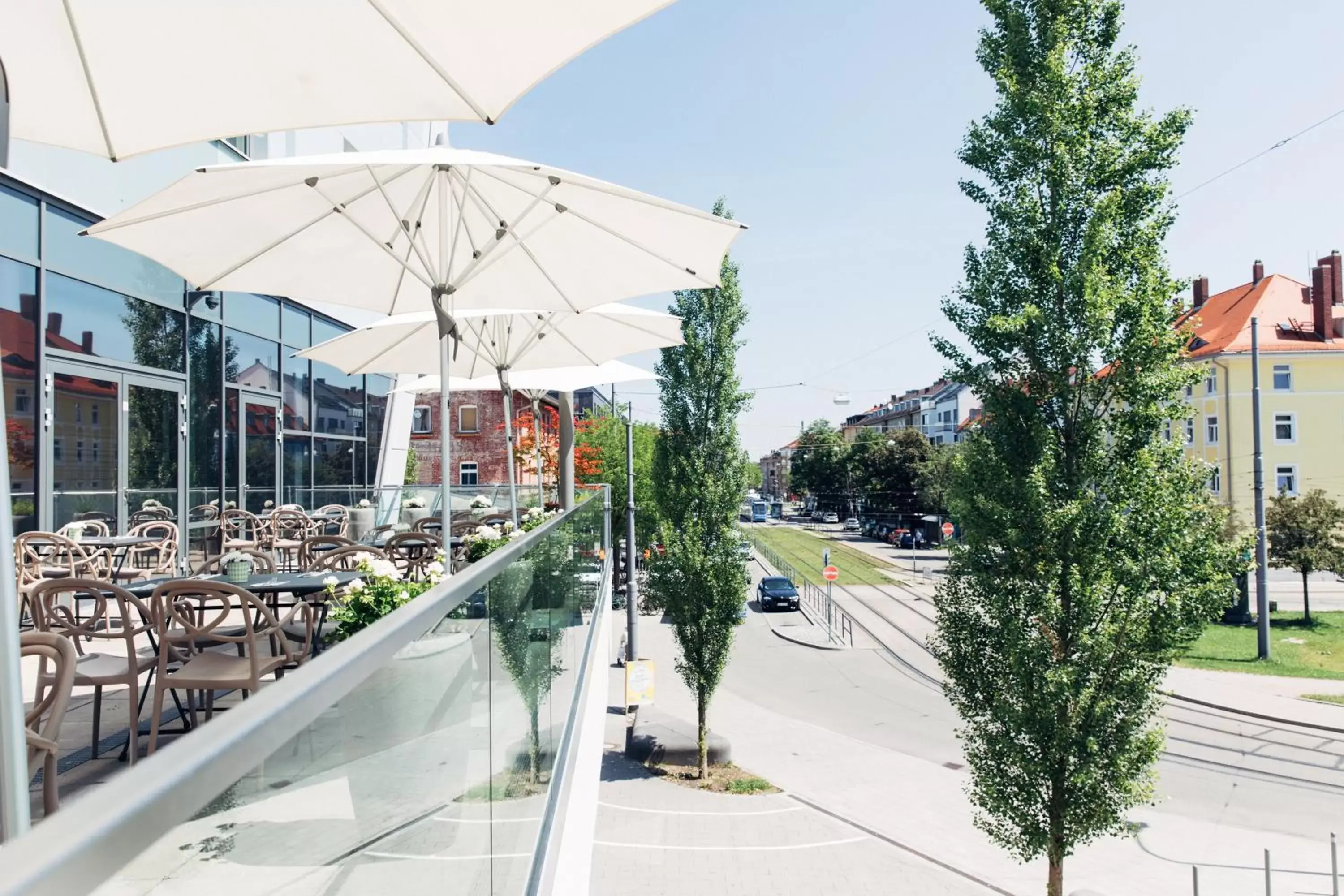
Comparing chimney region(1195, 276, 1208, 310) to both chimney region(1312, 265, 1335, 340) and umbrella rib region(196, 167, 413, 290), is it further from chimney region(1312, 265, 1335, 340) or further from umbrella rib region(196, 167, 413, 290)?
umbrella rib region(196, 167, 413, 290)

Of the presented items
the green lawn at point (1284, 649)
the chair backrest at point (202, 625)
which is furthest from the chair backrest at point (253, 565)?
the green lawn at point (1284, 649)

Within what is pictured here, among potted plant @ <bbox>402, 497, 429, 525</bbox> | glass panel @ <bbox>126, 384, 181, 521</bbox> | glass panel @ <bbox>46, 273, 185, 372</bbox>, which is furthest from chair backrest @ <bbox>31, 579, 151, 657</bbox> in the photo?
potted plant @ <bbox>402, 497, 429, 525</bbox>

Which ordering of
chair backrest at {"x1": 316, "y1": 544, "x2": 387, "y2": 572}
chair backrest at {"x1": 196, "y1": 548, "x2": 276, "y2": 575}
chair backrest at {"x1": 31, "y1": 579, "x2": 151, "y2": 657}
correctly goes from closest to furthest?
1. chair backrest at {"x1": 31, "y1": 579, "x2": 151, "y2": 657}
2. chair backrest at {"x1": 196, "y1": 548, "x2": 276, "y2": 575}
3. chair backrest at {"x1": 316, "y1": 544, "x2": 387, "y2": 572}

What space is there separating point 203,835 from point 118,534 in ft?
43.5

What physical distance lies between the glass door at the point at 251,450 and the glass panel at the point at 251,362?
238 mm

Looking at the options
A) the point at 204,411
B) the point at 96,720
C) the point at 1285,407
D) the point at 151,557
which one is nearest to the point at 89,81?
the point at 96,720

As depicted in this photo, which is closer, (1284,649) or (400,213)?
(400,213)

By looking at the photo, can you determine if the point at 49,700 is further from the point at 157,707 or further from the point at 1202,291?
the point at 1202,291

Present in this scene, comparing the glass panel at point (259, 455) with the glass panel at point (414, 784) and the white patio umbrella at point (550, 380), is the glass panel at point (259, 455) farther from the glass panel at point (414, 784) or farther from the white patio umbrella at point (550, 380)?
the glass panel at point (414, 784)

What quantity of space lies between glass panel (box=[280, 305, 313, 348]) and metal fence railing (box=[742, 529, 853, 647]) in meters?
14.3

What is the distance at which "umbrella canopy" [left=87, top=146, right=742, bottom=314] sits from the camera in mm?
5633

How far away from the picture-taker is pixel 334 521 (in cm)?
1491

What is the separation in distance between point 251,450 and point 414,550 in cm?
818

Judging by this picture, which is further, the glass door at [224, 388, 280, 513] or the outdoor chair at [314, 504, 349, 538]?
the glass door at [224, 388, 280, 513]
